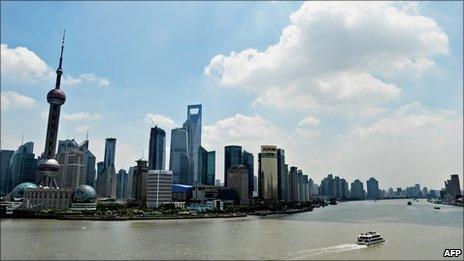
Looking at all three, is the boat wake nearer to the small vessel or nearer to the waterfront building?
the small vessel

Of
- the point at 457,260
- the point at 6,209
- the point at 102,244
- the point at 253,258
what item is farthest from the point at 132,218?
the point at 457,260

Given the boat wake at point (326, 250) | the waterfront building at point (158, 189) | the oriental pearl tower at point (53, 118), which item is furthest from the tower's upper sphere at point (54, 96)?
the boat wake at point (326, 250)

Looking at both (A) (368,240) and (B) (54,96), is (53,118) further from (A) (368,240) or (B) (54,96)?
(A) (368,240)

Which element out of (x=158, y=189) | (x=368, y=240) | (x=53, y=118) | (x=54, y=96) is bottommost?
(x=368, y=240)

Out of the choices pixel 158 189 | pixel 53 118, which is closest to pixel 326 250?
pixel 158 189

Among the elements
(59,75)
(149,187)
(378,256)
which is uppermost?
(59,75)

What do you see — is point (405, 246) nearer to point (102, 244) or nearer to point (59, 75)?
point (102, 244)

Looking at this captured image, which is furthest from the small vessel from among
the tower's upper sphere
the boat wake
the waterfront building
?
the tower's upper sphere

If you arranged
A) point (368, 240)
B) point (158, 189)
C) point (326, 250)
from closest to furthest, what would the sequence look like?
point (326, 250), point (368, 240), point (158, 189)
